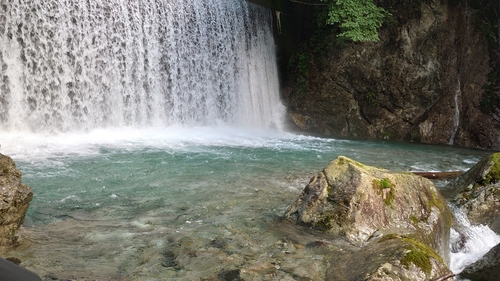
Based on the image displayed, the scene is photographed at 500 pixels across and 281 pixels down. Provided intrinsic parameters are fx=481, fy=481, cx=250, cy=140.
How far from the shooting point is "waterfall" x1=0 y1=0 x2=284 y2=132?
34.7ft

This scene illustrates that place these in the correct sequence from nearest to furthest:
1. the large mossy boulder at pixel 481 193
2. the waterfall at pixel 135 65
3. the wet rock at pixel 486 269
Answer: the wet rock at pixel 486 269 → the large mossy boulder at pixel 481 193 → the waterfall at pixel 135 65

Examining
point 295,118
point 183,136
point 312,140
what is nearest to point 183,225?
point 183,136

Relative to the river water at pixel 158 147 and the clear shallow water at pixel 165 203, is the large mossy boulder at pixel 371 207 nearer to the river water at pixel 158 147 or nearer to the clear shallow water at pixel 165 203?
the river water at pixel 158 147

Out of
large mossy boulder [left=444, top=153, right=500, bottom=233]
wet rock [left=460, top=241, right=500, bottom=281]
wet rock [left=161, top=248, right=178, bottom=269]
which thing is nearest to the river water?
wet rock [left=161, top=248, right=178, bottom=269]

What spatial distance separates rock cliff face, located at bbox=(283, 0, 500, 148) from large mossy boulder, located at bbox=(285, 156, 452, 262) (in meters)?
11.4

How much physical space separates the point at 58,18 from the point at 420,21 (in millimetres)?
11273

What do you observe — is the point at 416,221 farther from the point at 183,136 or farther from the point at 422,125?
the point at 422,125

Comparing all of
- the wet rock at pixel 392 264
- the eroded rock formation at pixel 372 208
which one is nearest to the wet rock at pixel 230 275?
the wet rock at pixel 392 264

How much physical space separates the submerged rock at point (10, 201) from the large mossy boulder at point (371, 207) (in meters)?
2.73

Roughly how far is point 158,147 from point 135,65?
3.29m

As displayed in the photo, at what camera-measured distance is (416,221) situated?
16.3 ft

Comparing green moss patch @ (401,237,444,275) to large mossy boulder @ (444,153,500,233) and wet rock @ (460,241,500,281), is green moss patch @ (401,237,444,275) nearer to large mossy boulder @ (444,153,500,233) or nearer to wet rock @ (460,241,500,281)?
wet rock @ (460,241,500,281)

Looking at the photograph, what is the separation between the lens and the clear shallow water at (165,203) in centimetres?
408

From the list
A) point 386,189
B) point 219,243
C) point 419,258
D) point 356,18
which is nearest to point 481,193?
point 386,189
